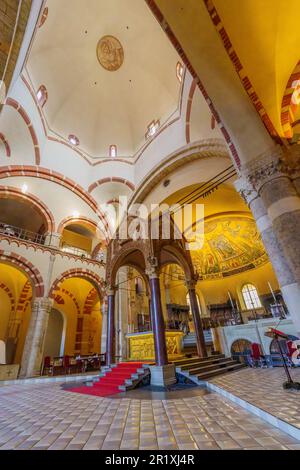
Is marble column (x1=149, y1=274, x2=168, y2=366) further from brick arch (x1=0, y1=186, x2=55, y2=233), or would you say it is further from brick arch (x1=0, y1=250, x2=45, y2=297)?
brick arch (x1=0, y1=186, x2=55, y2=233)

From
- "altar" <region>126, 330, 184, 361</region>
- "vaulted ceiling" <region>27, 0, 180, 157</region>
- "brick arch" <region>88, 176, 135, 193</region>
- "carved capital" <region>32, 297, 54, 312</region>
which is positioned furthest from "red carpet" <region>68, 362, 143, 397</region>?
"vaulted ceiling" <region>27, 0, 180, 157</region>

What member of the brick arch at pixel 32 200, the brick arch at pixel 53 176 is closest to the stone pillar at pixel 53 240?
the brick arch at pixel 32 200

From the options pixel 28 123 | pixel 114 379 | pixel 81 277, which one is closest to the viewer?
pixel 114 379

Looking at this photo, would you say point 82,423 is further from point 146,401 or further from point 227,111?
point 227,111

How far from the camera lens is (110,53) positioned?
43.5 ft

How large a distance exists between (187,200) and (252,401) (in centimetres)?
667

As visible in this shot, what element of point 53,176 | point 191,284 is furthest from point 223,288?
point 53,176

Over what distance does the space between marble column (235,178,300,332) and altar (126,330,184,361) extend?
21.5 ft

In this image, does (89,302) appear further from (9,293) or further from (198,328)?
(198,328)

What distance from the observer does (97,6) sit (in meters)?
11.5

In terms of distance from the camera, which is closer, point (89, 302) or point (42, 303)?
point (42, 303)

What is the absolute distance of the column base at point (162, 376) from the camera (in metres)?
5.75

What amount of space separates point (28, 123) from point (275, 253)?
13.7 metres

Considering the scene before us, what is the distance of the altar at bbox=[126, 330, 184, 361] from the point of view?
8.41m
